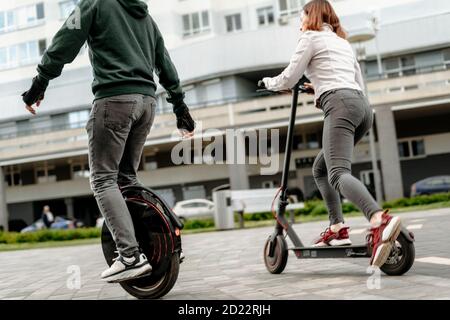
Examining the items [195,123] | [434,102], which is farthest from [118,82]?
[434,102]

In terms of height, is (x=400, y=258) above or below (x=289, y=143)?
below

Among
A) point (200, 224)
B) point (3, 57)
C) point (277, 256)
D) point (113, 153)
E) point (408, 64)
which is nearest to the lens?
point (113, 153)

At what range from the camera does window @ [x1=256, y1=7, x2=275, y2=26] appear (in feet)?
102

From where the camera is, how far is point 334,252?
11.0 ft

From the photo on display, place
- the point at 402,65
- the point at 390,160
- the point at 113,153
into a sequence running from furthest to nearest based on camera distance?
the point at 390,160, the point at 402,65, the point at 113,153

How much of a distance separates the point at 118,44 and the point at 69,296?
1516mm

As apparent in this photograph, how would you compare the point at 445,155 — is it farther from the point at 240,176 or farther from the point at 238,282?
the point at 238,282

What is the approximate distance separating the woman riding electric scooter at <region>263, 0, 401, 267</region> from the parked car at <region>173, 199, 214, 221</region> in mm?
20617

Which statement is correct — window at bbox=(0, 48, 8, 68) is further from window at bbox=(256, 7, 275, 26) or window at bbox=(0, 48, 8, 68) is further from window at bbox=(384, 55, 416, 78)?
window at bbox=(256, 7, 275, 26)

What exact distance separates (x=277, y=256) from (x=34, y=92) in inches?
69.6

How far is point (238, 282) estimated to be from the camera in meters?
3.44

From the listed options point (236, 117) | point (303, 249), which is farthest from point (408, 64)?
point (303, 249)

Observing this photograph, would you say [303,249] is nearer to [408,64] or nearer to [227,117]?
[408,64]

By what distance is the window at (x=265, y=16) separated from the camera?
102ft
